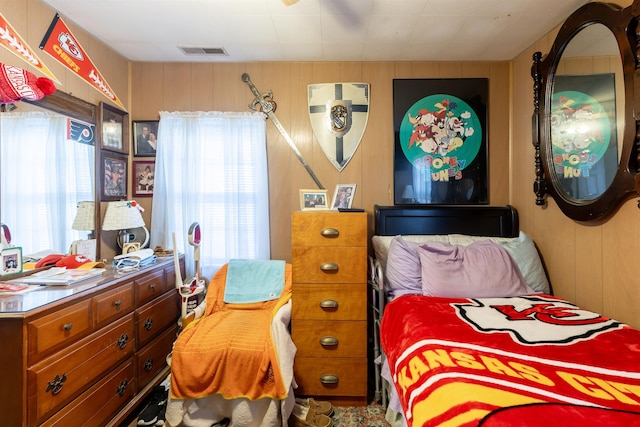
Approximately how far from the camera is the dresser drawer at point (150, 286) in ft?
6.13

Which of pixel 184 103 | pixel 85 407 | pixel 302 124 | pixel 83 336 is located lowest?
pixel 85 407

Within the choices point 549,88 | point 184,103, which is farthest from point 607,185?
point 184,103

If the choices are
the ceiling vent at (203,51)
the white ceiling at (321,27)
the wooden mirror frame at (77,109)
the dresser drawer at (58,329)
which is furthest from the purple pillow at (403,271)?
the wooden mirror frame at (77,109)

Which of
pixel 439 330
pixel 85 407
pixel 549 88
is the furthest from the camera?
pixel 549 88

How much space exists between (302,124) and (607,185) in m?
2.02

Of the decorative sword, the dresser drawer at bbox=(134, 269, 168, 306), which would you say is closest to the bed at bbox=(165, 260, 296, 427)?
the dresser drawer at bbox=(134, 269, 168, 306)

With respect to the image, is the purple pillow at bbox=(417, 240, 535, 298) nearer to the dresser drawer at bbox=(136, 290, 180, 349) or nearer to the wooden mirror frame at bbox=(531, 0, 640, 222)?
the wooden mirror frame at bbox=(531, 0, 640, 222)

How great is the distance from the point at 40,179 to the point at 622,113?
10.6 feet

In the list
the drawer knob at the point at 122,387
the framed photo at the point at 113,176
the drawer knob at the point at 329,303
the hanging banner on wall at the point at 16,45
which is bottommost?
the drawer knob at the point at 122,387

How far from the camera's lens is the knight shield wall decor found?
246 cm

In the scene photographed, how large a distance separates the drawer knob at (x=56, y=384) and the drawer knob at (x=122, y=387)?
40 cm

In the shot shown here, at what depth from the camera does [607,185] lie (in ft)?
5.10

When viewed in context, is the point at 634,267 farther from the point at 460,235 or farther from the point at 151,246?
the point at 151,246

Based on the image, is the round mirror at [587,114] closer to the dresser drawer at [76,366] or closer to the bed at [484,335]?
the bed at [484,335]
